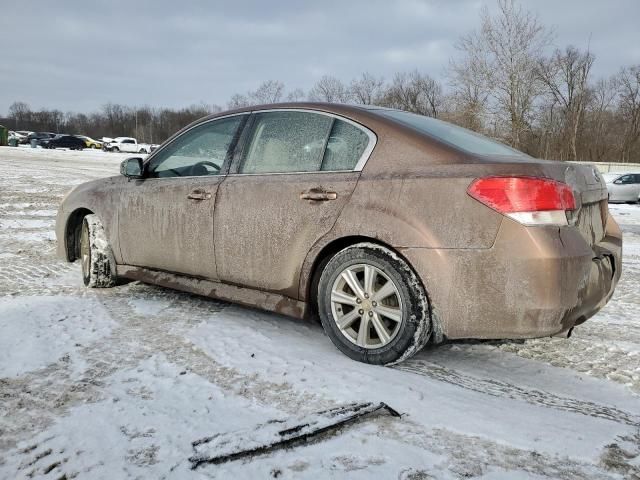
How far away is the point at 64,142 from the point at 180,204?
52.2 meters

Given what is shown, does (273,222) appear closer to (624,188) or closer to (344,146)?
(344,146)

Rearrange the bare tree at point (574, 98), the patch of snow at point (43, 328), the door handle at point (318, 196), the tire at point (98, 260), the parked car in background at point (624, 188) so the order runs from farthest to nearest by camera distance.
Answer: the bare tree at point (574, 98)
the parked car in background at point (624, 188)
the tire at point (98, 260)
the door handle at point (318, 196)
the patch of snow at point (43, 328)

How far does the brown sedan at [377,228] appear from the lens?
2.52 metres

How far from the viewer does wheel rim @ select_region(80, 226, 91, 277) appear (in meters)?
4.48

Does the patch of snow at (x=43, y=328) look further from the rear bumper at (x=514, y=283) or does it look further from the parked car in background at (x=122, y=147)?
the parked car in background at (x=122, y=147)

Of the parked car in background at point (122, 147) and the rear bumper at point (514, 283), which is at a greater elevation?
the parked car in background at point (122, 147)

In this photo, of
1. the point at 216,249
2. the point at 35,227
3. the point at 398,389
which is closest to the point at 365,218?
the point at 398,389

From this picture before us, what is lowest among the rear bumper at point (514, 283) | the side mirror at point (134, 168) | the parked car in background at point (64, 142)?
the rear bumper at point (514, 283)

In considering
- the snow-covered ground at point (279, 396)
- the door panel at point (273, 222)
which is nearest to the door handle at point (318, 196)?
the door panel at point (273, 222)

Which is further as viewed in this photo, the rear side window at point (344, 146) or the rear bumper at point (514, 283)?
the rear side window at point (344, 146)

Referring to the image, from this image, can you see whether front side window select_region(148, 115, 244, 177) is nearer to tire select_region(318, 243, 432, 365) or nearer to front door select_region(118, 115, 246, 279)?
front door select_region(118, 115, 246, 279)

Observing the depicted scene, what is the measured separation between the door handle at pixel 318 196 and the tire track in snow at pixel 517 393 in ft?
3.36

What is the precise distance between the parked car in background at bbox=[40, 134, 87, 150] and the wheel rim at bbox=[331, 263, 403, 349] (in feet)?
173

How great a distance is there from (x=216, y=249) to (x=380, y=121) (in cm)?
138
